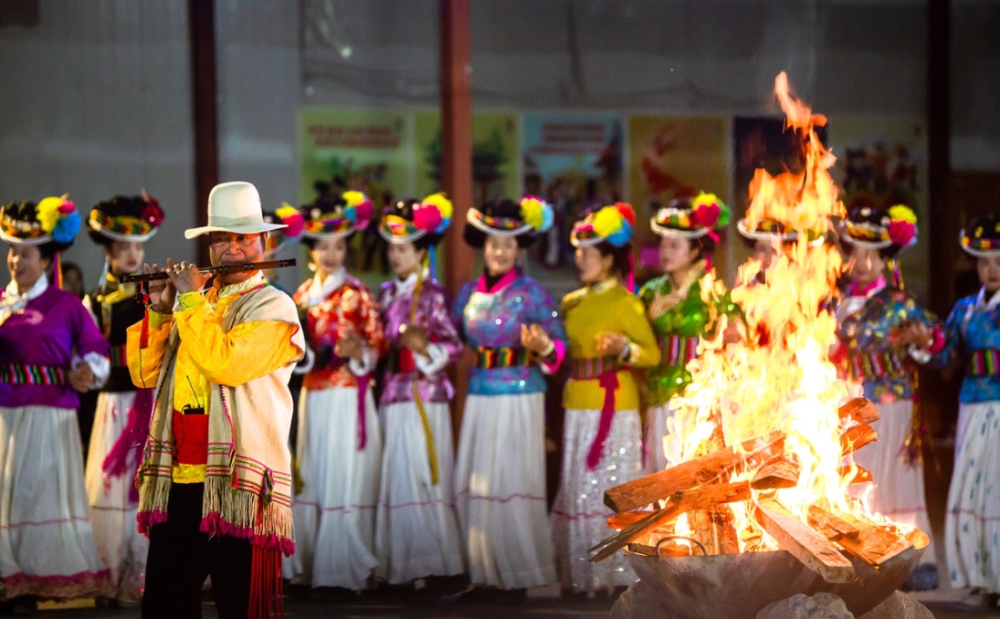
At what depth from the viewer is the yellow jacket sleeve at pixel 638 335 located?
253 inches

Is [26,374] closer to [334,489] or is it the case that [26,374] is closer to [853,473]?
[334,489]

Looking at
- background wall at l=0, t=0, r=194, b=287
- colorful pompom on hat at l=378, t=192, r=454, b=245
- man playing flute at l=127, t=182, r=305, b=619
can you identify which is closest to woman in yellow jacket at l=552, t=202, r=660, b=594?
colorful pompom on hat at l=378, t=192, r=454, b=245

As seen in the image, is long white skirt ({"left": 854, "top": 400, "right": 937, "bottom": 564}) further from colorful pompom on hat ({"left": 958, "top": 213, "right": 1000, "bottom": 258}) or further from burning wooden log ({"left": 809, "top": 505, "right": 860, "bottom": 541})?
burning wooden log ({"left": 809, "top": 505, "right": 860, "bottom": 541})

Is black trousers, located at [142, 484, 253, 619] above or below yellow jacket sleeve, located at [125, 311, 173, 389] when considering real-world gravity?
below

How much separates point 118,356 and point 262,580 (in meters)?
2.72

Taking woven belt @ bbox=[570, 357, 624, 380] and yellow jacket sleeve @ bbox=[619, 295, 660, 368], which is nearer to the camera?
yellow jacket sleeve @ bbox=[619, 295, 660, 368]

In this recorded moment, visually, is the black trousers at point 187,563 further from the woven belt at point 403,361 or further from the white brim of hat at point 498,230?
the white brim of hat at point 498,230

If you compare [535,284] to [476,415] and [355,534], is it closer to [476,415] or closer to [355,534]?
[476,415]

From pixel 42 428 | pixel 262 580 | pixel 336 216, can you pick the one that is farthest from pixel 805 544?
pixel 42 428

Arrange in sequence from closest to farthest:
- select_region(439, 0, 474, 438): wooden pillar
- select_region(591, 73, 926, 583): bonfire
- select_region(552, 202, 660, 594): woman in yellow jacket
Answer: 1. select_region(591, 73, 926, 583): bonfire
2. select_region(552, 202, 660, 594): woman in yellow jacket
3. select_region(439, 0, 474, 438): wooden pillar

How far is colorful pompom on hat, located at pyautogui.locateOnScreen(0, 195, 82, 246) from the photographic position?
20.6 ft

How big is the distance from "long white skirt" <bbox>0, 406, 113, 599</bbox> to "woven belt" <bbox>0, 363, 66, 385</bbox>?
134mm

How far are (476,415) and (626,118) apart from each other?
309 cm

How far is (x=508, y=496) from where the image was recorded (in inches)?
256
